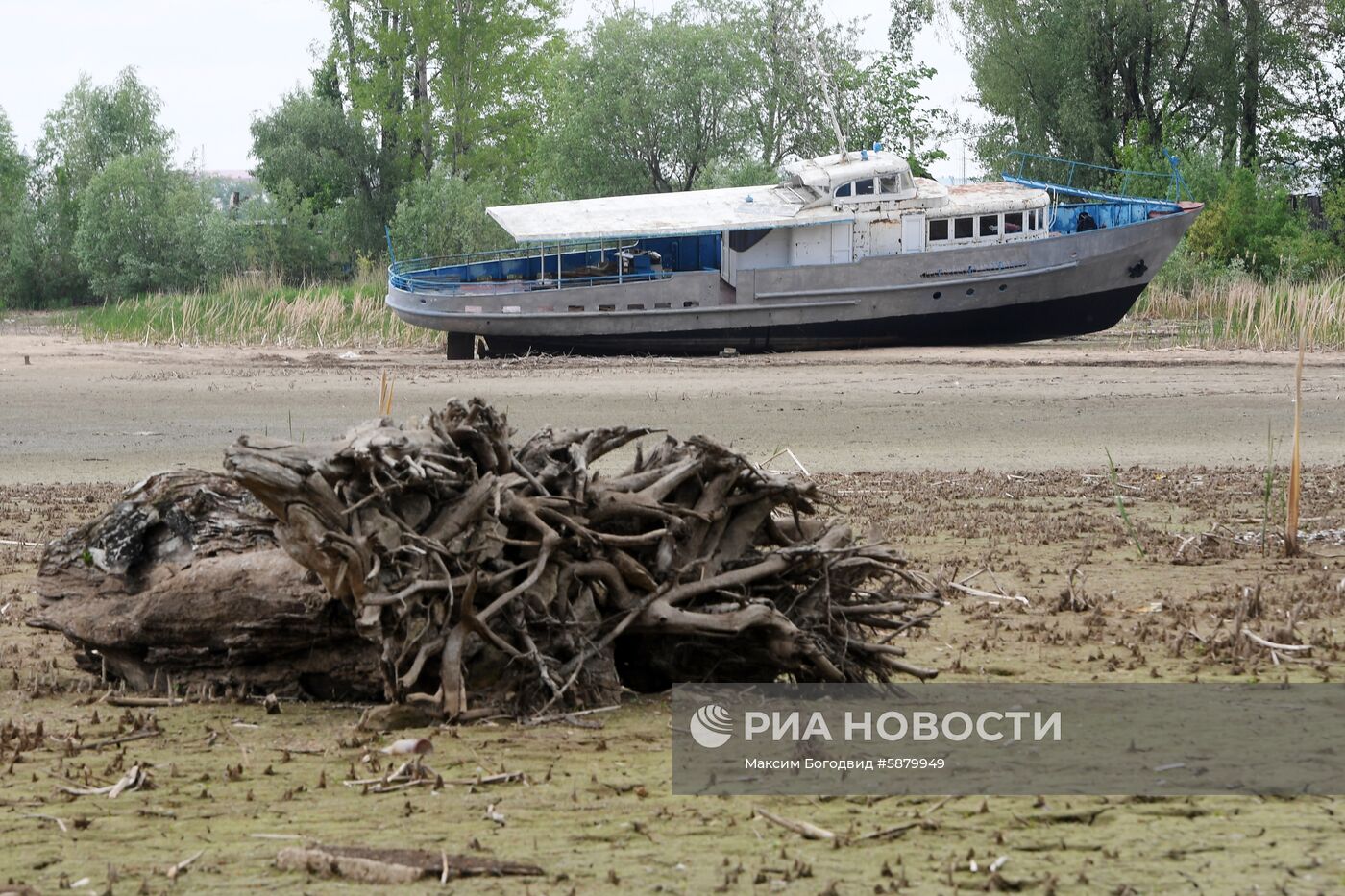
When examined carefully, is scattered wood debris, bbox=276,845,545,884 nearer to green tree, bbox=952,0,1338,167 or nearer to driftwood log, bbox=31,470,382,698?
driftwood log, bbox=31,470,382,698

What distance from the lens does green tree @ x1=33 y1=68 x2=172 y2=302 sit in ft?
147

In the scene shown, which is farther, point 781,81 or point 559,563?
point 781,81

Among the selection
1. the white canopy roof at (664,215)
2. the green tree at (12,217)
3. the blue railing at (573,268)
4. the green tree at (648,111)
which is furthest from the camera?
the green tree at (648,111)

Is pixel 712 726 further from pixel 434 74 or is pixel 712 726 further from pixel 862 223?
pixel 434 74

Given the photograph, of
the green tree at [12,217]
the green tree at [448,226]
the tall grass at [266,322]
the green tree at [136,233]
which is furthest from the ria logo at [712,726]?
the green tree at [12,217]

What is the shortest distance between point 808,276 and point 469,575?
23.0 m

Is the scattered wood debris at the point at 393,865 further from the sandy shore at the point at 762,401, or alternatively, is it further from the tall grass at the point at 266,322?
the tall grass at the point at 266,322

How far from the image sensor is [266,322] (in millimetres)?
30219

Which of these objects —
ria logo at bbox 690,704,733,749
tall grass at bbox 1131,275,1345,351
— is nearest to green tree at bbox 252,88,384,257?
tall grass at bbox 1131,275,1345,351

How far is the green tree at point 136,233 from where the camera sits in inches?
1658

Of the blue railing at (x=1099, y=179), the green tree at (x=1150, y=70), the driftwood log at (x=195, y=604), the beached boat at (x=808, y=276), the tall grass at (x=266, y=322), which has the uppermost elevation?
the green tree at (x=1150, y=70)

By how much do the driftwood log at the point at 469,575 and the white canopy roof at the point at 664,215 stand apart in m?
21.0

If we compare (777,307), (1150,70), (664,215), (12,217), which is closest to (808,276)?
(777,307)

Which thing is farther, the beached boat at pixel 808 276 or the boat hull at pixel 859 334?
the boat hull at pixel 859 334
